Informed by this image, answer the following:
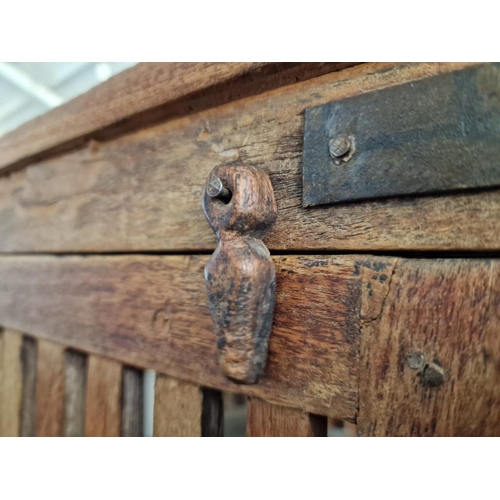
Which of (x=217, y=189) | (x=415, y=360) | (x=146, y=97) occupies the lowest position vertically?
(x=415, y=360)

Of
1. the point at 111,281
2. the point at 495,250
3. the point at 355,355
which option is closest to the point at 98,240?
the point at 111,281

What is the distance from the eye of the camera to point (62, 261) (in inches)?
26.8

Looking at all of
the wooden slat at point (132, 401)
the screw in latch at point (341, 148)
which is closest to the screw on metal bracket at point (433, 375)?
the screw in latch at point (341, 148)

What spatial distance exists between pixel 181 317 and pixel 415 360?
1.01 ft

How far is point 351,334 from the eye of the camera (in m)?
0.39

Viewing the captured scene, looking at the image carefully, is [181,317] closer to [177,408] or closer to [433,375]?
[177,408]

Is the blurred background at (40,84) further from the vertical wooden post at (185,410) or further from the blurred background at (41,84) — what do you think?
the vertical wooden post at (185,410)

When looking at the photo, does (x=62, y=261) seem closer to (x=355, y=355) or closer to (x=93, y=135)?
(x=93, y=135)

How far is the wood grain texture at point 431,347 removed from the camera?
32 centimetres

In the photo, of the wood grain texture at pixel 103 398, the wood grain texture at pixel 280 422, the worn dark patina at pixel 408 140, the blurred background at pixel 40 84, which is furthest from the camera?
the blurred background at pixel 40 84

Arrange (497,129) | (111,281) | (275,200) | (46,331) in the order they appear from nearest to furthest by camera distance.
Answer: (497,129) < (275,200) < (111,281) < (46,331)

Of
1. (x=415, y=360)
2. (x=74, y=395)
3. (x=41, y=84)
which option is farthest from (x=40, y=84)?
(x=415, y=360)

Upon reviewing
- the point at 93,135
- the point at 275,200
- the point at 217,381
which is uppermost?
the point at 93,135
